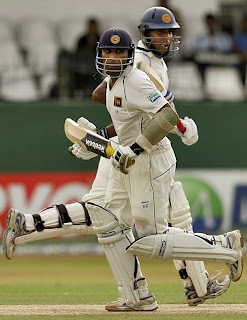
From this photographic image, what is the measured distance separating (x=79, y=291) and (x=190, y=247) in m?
2.89

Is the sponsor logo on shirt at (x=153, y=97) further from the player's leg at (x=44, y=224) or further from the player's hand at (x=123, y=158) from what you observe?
the player's leg at (x=44, y=224)

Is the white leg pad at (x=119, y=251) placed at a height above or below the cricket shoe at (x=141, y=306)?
above

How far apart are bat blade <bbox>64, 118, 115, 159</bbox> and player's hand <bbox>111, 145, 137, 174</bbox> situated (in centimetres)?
17

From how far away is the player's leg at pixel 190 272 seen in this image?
767 centimetres

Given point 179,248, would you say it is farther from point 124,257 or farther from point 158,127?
point 158,127

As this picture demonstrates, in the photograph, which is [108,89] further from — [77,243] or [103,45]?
[77,243]

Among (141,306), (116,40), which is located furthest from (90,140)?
(141,306)

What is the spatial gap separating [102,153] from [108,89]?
19.1 inches

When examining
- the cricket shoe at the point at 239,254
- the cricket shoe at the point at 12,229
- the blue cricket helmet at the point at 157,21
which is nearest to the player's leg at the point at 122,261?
the cricket shoe at the point at 12,229

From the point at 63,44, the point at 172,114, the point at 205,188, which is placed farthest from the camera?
the point at 63,44

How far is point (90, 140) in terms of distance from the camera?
23.6ft

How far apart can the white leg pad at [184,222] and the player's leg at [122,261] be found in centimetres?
41

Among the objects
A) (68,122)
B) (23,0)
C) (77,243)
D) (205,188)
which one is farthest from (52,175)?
(68,122)

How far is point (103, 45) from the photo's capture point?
23.2 feet
